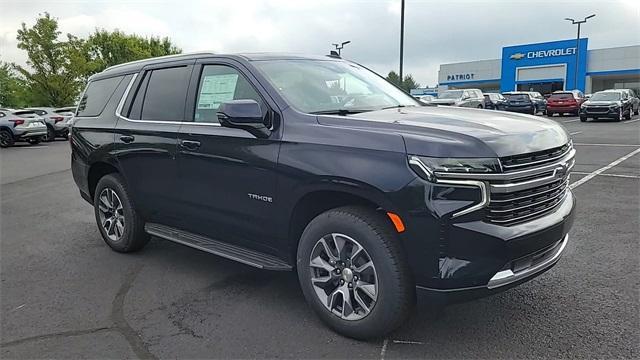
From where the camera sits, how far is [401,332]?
340 cm

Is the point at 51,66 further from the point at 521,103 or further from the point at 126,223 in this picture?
the point at 126,223

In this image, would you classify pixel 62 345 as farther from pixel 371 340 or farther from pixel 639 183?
pixel 639 183

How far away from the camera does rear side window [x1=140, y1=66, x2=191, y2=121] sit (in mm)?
4492

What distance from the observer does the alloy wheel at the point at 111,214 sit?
5.21m

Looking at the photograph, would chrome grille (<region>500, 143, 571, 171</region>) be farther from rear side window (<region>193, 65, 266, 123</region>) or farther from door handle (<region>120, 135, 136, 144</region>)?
door handle (<region>120, 135, 136, 144</region>)

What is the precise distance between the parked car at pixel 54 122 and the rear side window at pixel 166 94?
21.3m

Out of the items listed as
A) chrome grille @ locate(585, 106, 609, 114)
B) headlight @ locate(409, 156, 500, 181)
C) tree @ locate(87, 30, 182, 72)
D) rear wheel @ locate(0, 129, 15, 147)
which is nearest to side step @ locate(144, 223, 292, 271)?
headlight @ locate(409, 156, 500, 181)

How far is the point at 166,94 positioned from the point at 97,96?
4.58 feet

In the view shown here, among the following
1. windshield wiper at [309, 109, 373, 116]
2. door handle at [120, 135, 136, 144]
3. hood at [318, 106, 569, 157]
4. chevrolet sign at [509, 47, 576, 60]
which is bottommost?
door handle at [120, 135, 136, 144]

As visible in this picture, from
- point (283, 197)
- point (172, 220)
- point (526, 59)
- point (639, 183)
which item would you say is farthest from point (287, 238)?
point (526, 59)

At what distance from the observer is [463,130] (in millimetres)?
3039

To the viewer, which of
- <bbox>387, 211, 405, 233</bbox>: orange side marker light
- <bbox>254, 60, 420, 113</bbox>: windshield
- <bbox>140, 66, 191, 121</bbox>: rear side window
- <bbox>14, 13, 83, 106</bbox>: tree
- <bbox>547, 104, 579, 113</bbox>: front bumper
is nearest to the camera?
<bbox>387, 211, 405, 233</bbox>: orange side marker light

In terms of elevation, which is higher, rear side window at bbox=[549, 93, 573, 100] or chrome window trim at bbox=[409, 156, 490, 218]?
rear side window at bbox=[549, 93, 573, 100]

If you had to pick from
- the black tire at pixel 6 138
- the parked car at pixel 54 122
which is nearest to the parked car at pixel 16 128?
the black tire at pixel 6 138
